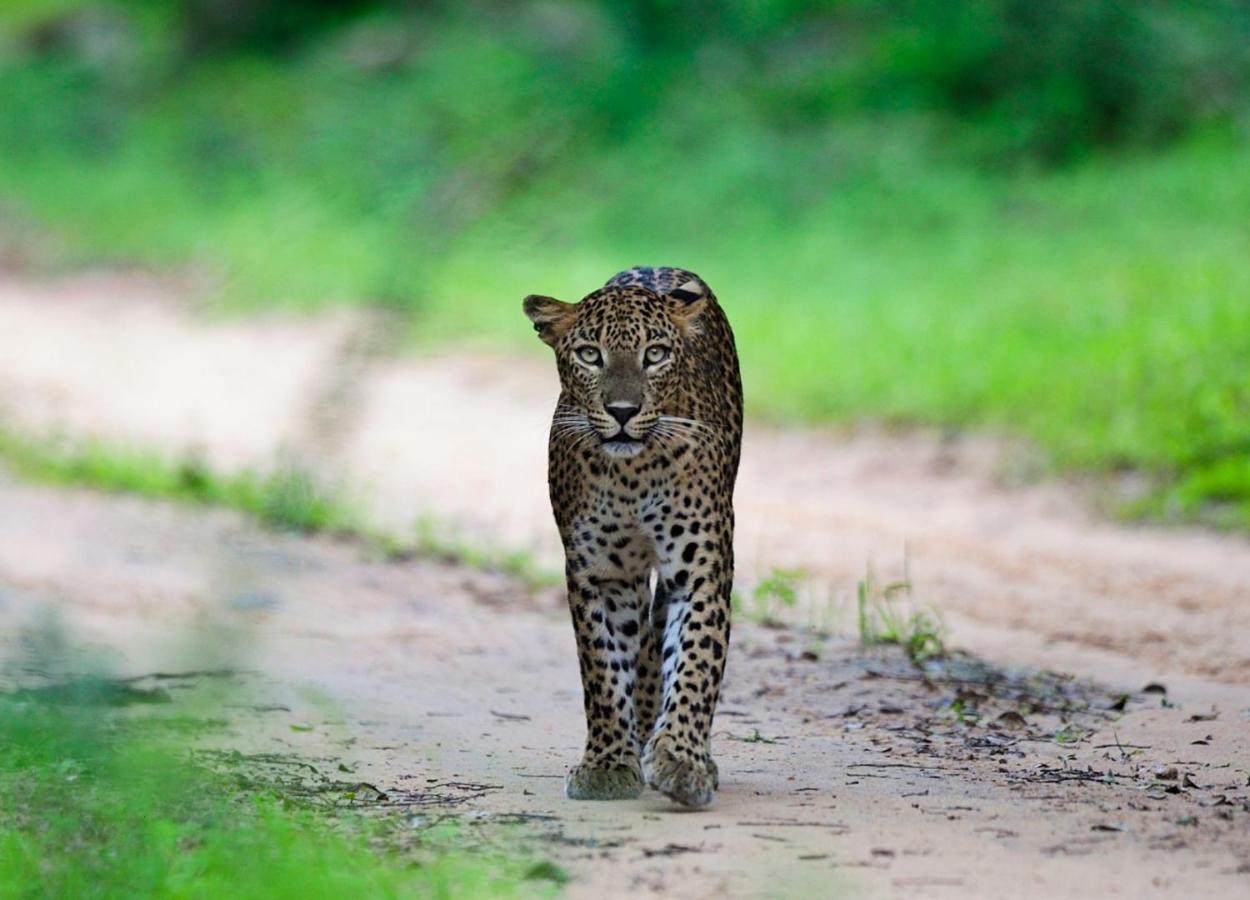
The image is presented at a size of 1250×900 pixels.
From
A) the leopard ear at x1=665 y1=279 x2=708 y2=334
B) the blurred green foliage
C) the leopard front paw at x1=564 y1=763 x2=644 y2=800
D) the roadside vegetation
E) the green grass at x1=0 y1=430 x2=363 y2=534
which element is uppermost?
the leopard ear at x1=665 y1=279 x2=708 y2=334

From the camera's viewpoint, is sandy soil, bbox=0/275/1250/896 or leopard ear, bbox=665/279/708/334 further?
leopard ear, bbox=665/279/708/334

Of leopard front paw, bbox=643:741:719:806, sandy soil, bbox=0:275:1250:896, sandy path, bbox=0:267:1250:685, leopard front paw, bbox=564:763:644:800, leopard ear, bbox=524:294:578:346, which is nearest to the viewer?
sandy soil, bbox=0:275:1250:896

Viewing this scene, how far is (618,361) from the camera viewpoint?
4.72m

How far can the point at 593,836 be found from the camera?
4.34m

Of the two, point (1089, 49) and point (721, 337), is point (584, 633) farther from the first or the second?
point (1089, 49)

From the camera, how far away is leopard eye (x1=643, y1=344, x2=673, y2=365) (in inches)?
189

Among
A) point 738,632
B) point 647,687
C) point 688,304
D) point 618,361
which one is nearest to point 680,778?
point 647,687

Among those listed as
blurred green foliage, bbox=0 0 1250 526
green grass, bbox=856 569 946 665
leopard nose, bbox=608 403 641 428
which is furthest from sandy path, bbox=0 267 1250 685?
blurred green foliage, bbox=0 0 1250 526

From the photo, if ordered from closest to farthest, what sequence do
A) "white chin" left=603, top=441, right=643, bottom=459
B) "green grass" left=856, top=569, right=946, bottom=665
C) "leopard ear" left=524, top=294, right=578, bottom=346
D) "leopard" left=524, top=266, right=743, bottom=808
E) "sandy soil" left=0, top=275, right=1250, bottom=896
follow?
"sandy soil" left=0, top=275, right=1250, bottom=896, "white chin" left=603, top=441, right=643, bottom=459, "leopard" left=524, top=266, right=743, bottom=808, "leopard ear" left=524, top=294, right=578, bottom=346, "green grass" left=856, top=569, right=946, bottom=665

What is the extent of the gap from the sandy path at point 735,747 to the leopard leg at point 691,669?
100 mm

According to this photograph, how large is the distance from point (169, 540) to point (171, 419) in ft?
44.6

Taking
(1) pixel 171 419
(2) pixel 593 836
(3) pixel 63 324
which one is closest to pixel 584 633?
(2) pixel 593 836

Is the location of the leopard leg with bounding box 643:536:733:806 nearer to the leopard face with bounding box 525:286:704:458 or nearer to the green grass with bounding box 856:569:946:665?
the leopard face with bounding box 525:286:704:458

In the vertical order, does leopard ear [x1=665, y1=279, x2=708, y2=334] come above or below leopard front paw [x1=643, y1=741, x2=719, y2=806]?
above
